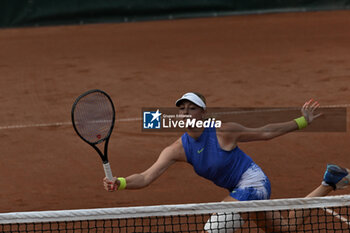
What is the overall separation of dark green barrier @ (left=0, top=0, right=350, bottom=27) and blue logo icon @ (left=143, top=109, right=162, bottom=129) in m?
8.38

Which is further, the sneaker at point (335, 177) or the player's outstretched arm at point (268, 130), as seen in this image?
the sneaker at point (335, 177)

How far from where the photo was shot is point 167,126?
12211 millimetres

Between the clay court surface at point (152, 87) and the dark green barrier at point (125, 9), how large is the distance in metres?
0.35

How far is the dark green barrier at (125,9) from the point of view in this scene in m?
20.9

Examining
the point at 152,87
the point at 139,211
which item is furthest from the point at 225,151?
the point at 152,87

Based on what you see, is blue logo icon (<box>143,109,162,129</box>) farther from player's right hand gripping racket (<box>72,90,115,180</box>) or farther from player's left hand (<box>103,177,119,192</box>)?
player's left hand (<box>103,177,119,192</box>)

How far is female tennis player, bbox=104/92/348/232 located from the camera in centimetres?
653

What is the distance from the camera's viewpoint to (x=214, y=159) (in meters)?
6.55

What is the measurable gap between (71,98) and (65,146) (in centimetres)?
291

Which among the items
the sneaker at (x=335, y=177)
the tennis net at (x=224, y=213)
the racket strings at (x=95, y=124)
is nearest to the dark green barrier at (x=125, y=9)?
the racket strings at (x=95, y=124)

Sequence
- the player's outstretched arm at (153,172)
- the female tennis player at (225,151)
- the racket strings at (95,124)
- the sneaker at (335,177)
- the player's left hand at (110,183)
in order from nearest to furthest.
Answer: the player's left hand at (110,183)
the player's outstretched arm at (153,172)
the female tennis player at (225,151)
the racket strings at (95,124)
the sneaker at (335,177)

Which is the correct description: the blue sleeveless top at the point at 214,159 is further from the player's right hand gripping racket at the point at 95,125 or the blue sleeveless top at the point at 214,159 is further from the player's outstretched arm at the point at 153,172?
the player's right hand gripping racket at the point at 95,125

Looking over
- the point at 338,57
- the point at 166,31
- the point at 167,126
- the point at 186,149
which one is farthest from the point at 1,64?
the point at 186,149

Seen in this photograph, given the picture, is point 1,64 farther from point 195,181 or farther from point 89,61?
point 195,181
